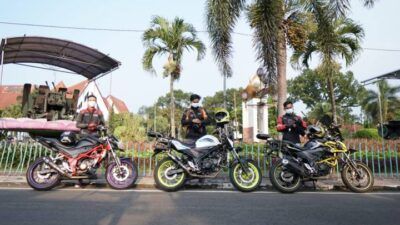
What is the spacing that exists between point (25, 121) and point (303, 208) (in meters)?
9.20

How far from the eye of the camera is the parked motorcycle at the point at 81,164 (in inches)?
283

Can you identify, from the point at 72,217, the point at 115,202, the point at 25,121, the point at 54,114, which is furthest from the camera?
the point at 54,114

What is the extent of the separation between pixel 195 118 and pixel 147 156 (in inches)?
103

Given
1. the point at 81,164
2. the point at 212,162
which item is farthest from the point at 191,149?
the point at 81,164

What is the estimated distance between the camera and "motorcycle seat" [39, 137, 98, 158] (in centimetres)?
734

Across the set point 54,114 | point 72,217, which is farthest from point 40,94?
point 72,217

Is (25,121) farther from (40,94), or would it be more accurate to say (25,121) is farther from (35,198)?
(35,198)

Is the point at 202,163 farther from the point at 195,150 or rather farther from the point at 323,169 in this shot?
the point at 323,169

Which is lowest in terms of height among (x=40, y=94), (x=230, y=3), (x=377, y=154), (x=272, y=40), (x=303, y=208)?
(x=303, y=208)

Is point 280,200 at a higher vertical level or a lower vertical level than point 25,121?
lower

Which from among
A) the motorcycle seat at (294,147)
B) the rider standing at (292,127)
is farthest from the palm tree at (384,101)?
the motorcycle seat at (294,147)

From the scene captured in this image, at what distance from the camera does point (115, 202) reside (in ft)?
19.1

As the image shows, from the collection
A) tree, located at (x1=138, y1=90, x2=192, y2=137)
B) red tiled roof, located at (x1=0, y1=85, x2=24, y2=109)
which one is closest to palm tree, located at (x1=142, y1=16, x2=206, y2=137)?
red tiled roof, located at (x1=0, y1=85, x2=24, y2=109)

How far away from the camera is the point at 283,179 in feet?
23.8
